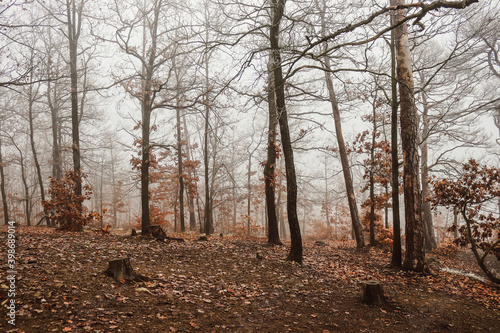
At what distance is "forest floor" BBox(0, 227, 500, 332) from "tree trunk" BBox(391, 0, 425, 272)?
52 centimetres

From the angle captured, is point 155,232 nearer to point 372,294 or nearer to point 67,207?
point 67,207

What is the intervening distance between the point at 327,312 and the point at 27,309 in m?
4.45

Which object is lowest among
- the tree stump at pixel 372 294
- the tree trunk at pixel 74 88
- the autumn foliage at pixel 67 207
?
the tree stump at pixel 372 294

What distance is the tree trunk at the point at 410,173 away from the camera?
7324 millimetres

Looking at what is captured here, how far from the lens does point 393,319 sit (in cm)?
475

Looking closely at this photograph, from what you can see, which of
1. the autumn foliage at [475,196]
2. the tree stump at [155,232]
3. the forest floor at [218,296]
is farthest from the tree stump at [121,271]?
the autumn foliage at [475,196]

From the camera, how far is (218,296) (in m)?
5.04

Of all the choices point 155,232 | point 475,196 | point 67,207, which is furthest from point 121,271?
point 475,196

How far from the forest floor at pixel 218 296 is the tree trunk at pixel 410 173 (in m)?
0.52

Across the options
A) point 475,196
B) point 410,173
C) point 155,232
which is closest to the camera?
point 410,173

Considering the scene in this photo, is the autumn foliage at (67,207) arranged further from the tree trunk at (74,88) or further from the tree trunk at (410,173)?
the tree trunk at (410,173)

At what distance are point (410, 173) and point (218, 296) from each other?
5.86 metres

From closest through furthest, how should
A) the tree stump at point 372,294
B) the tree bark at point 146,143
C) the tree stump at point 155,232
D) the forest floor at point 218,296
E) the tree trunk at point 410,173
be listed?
the forest floor at point 218,296
the tree stump at point 372,294
the tree trunk at point 410,173
the tree stump at point 155,232
the tree bark at point 146,143

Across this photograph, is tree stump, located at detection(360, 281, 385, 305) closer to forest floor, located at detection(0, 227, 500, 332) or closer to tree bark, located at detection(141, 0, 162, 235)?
forest floor, located at detection(0, 227, 500, 332)
